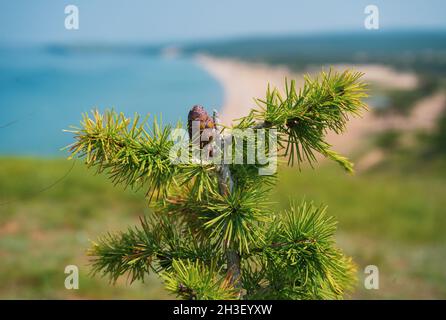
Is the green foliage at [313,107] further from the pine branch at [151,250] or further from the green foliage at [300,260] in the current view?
the pine branch at [151,250]

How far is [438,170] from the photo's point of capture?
285 inches

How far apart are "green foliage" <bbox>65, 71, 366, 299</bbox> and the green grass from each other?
93 cm

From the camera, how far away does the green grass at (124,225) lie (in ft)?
8.88

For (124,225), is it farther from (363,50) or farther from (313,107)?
(363,50)

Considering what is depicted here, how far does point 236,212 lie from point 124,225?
287 centimetres

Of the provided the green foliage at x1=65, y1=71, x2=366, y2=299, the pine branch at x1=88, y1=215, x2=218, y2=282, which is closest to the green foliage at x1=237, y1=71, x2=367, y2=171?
the green foliage at x1=65, y1=71, x2=366, y2=299

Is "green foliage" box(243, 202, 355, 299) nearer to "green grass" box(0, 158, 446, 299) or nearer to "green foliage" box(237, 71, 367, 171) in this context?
"green foliage" box(237, 71, 367, 171)

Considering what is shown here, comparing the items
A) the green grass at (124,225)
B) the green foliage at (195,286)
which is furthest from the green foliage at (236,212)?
the green grass at (124,225)

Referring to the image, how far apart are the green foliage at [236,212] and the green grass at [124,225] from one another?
3.07 feet

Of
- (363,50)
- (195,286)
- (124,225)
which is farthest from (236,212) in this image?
(363,50)

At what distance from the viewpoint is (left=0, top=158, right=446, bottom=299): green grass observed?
2.71 metres

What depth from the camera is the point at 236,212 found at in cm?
101
